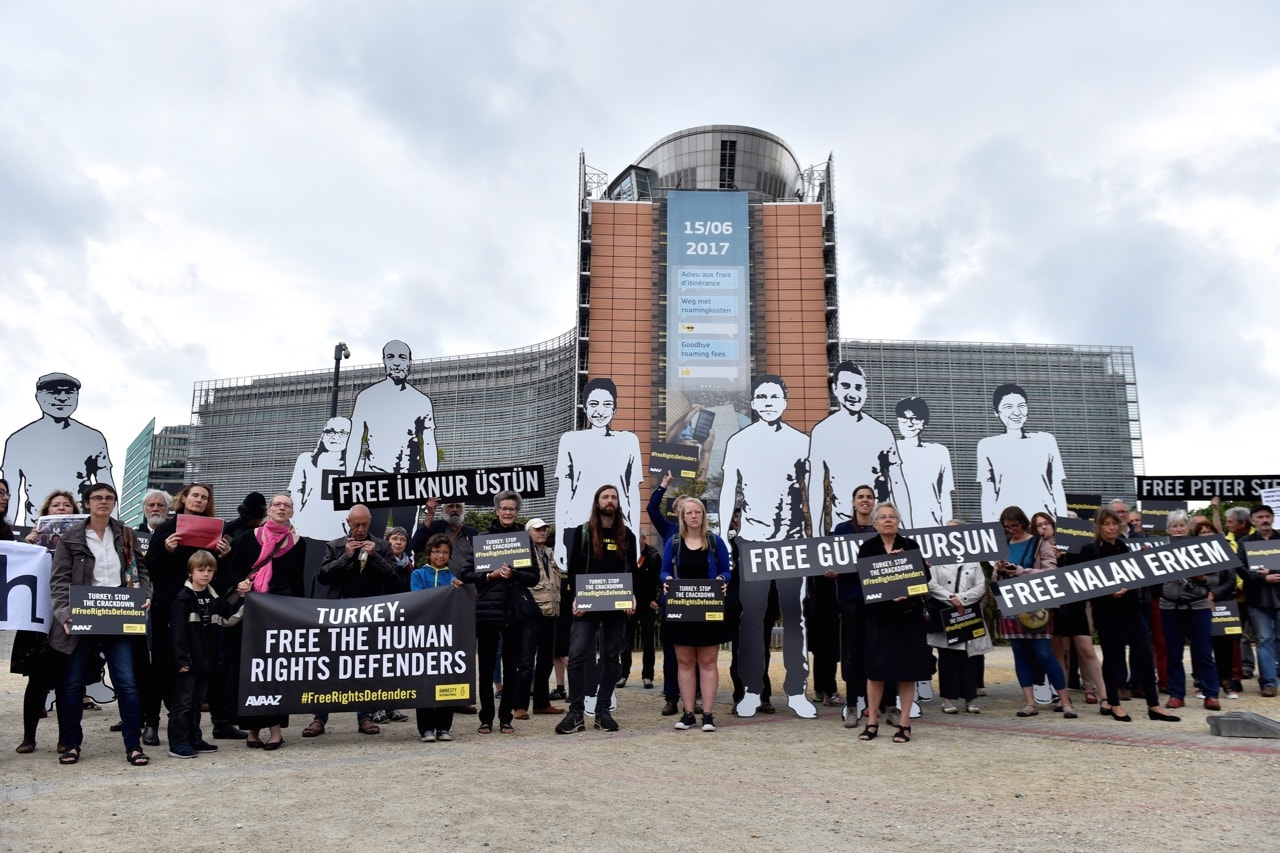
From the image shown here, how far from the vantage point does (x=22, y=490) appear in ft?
38.9

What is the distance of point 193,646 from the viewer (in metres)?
6.89

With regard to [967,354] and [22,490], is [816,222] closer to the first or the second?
[967,354]

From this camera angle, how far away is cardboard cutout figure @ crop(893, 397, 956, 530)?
1477 centimetres

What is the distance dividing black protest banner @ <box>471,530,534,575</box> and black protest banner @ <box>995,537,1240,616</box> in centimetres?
395

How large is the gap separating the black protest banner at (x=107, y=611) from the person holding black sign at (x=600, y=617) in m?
3.16

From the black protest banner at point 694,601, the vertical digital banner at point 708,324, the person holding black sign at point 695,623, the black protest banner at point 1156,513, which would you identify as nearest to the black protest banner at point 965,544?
the person holding black sign at point 695,623

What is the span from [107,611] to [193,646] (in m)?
0.66

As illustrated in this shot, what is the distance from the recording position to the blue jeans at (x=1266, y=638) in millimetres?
9883

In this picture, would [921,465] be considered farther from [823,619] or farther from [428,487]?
[428,487]

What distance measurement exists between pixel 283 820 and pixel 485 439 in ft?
304

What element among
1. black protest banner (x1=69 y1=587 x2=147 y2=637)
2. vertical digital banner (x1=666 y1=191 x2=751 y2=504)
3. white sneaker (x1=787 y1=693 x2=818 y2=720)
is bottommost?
white sneaker (x1=787 y1=693 x2=818 y2=720)

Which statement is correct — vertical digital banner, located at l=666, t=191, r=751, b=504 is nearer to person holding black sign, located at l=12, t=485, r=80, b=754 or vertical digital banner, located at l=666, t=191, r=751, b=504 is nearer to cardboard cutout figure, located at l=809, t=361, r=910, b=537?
cardboard cutout figure, located at l=809, t=361, r=910, b=537

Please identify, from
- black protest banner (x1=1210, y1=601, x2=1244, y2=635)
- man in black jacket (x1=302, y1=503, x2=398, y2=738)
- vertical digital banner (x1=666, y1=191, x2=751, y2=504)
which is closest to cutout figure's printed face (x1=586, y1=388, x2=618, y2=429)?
man in black jacket (x1=302, y1=503, x2=398, y2=738)

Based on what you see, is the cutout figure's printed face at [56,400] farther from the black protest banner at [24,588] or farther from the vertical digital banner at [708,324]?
the vertical digital banner at [708,324]
